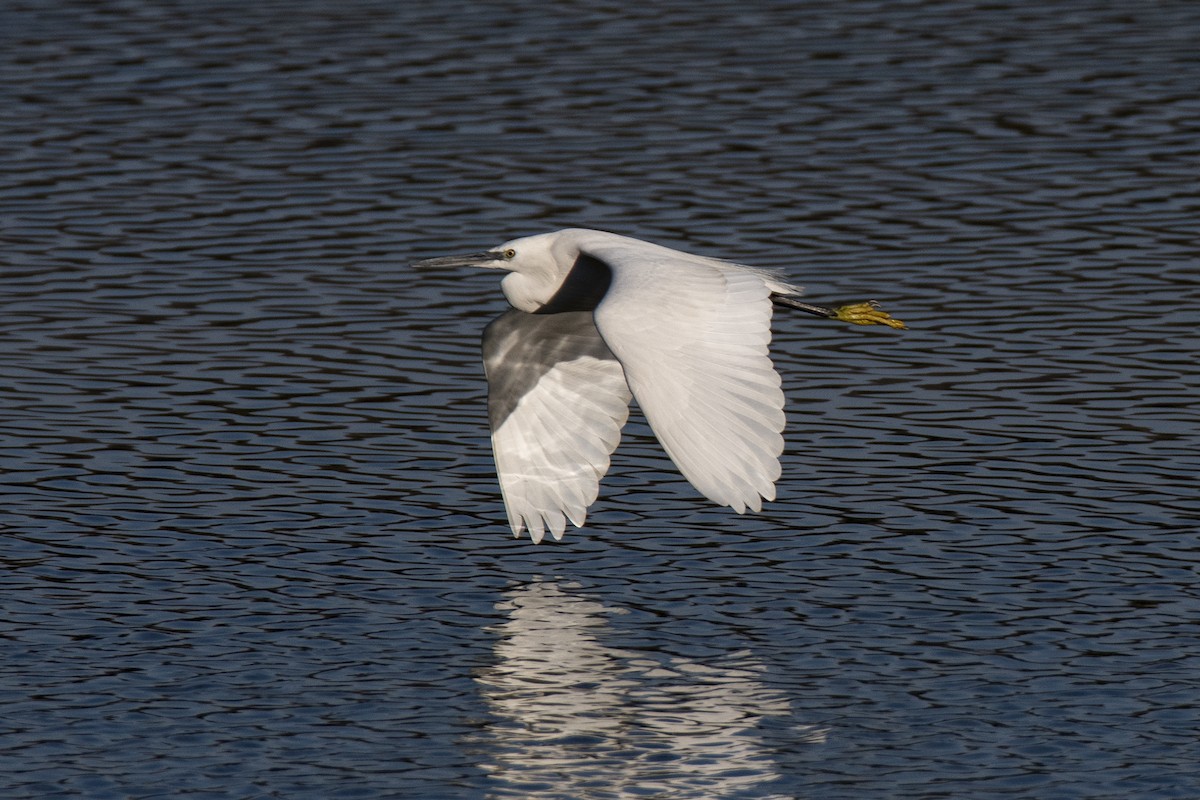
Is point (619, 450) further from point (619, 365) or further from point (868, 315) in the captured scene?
point (619, 365)

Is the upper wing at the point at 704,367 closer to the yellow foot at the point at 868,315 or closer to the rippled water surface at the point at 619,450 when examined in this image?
the rippled water surface at the point at 619,450

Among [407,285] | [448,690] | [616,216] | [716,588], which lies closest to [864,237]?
[616,216]

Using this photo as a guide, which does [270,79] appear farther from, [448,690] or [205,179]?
[448,690]

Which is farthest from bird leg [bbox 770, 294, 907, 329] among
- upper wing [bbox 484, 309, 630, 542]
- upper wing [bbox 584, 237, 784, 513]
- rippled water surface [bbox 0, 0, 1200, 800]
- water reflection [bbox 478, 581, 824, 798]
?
water reflection [bbox 478, 581, 824, 798]

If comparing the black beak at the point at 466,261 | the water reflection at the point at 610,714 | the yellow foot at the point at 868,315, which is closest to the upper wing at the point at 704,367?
the water reflection at the point at 610,714

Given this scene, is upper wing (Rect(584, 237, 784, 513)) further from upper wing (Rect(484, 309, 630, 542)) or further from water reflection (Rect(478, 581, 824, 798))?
upper wing (Rect(484, 309, 630, 542))

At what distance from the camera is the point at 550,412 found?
10.9 meters

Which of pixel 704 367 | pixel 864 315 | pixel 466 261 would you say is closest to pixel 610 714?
pixel 704 367

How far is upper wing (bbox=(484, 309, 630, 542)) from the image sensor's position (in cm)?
1060

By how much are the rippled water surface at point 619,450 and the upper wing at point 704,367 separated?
1087mm

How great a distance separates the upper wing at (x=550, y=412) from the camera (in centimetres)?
1060

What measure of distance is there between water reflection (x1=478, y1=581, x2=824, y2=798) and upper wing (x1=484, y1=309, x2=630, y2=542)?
0.59m

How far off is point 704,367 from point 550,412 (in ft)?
6.92

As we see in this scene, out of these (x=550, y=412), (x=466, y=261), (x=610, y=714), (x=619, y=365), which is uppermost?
(x=466, y=261)
